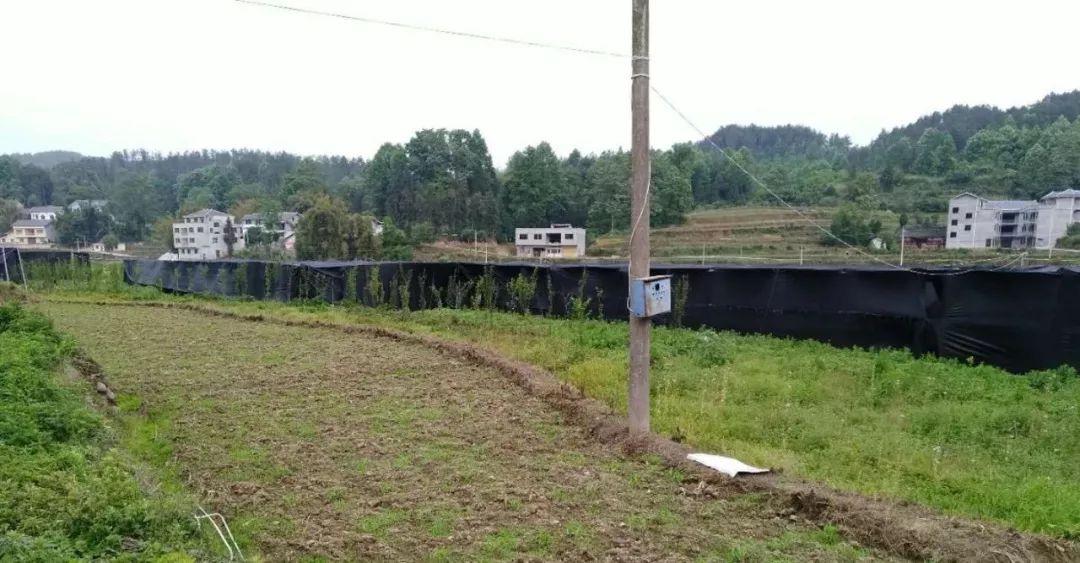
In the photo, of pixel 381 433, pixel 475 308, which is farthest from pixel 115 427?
pixel 475 308

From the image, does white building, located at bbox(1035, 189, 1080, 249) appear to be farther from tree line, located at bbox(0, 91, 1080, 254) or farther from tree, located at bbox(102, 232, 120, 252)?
tree, located at bbox(102, 232, 120, 252)

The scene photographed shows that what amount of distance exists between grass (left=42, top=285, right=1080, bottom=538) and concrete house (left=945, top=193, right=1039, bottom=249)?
2926 centimetres

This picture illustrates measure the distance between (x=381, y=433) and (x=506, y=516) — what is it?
1.92m

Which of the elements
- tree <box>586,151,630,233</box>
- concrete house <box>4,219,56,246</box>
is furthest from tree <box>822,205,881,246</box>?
concrete house <box>4,219,56,246</box>

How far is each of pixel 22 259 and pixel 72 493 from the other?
22156 mm

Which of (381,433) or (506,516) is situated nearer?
(506,516)

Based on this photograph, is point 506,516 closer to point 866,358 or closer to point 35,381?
point 35,381

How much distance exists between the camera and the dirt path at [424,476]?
10.0 feet

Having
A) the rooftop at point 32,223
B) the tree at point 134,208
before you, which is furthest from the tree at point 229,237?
the rooftop at point 32,223

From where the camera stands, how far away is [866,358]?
7.62 meters

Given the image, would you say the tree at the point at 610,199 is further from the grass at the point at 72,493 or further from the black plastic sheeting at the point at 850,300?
the grass at the point at 72,493

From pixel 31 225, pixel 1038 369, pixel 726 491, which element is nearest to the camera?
pixel 726 491

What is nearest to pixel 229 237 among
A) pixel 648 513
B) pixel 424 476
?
pixel 424 476

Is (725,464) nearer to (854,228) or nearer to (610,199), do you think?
(854,228)
